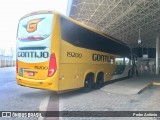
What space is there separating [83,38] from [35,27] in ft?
7.71

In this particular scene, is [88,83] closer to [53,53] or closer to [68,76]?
[68,76]

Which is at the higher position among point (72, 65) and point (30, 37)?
point (30, 37)

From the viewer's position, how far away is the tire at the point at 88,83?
1181cm

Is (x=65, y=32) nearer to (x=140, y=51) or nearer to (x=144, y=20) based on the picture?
(x=144, y=20)

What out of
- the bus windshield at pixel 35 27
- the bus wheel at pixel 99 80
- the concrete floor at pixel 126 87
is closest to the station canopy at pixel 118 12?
the concrete floor at pixel 126 87

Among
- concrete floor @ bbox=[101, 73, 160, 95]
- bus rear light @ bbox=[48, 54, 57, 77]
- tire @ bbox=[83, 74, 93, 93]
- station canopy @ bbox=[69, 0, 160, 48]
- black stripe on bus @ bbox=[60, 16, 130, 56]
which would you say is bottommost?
concrete floor @ bbox=[101, 73, 160, 95]

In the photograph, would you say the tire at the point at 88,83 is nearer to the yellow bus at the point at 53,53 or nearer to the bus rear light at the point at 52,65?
the yellow bus at the point at 53,53

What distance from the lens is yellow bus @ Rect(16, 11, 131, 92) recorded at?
31.2 ft

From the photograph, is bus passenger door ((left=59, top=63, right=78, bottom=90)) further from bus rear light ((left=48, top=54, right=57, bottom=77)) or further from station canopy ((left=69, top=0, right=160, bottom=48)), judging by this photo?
station canopy ((left=69, top=0, right=160, bottom=48))

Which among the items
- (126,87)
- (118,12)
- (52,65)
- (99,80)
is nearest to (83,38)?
(52,65)

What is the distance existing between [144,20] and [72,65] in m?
19.9

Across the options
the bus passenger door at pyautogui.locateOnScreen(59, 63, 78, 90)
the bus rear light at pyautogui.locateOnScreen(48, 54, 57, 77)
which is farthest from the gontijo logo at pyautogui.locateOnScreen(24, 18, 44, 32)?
the bus passenger door at pyautogui.locateOnScreen(59, 63, 78, 90)

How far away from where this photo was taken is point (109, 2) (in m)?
22.0

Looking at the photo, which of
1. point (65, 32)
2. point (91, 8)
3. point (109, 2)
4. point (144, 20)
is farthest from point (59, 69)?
point (144, 20)
